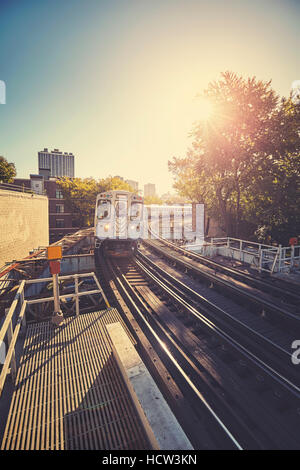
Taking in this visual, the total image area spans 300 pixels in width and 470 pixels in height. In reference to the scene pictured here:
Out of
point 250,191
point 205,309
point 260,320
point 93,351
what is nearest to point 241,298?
point 260,320

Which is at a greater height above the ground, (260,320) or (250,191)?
(250,191)

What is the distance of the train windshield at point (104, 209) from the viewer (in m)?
13.4

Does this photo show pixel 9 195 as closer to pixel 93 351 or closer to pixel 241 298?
pixel 93 351

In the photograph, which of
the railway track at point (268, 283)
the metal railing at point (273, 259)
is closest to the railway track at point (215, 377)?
the railway track at point (268, 283)

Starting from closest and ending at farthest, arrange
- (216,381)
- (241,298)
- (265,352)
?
1. (216,381)
2. (265,352)
3. (241,298)

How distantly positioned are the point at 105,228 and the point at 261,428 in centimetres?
1165

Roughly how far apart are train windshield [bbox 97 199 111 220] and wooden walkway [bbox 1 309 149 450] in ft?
29.6

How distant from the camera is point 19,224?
1714 centimetres

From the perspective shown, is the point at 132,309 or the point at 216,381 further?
the point at 132,309

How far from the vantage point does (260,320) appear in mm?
6863

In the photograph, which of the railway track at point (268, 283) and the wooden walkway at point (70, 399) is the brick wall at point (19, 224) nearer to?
the wooden walkway at point (70, 399)

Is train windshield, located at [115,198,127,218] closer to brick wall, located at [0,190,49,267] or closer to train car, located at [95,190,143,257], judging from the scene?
train car, located at [95,190,143,257]
